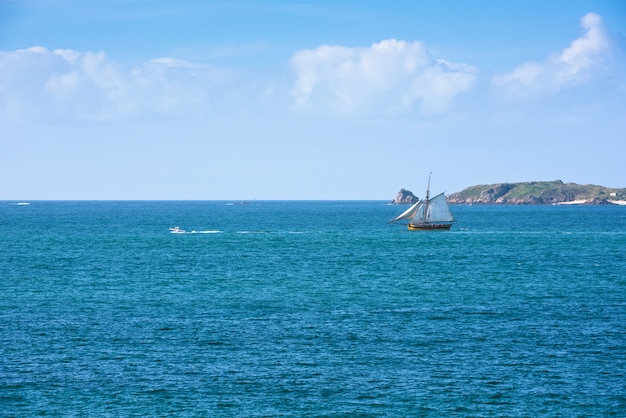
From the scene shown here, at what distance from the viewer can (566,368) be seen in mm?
56281

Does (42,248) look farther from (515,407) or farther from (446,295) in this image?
(515,407)

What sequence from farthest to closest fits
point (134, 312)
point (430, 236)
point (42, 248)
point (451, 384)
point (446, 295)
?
point (430, 236) < point (42, 248) < point (446, 295) < point (134, 312) < point (451, 384)

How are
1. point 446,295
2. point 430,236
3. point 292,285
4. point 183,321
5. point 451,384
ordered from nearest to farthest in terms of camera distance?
1. point 451,384
2. point 183,321
3. point 446,295
4. point 292,285
5. point 430,236

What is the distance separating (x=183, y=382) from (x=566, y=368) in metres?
26.2

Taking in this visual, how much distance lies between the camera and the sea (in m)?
49.9

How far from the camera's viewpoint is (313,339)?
65.1m

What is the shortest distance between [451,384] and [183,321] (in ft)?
94.6

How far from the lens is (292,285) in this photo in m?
98.8

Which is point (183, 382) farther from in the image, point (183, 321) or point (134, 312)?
point (134, 312)

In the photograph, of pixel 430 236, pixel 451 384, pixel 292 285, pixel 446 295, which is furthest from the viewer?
pixel 430 236

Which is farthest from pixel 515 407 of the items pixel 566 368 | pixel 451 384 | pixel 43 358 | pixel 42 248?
pixel 42 248

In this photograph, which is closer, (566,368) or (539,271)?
(566,368)

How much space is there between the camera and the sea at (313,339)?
49.9 m

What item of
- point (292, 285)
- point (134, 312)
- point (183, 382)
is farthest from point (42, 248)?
point (183, 382)
